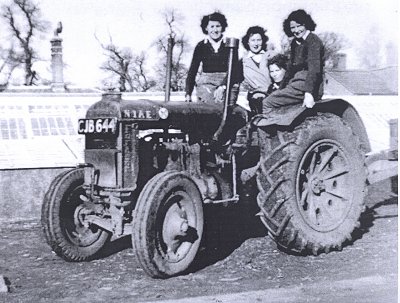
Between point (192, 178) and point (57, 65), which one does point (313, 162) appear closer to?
point (192, 178)

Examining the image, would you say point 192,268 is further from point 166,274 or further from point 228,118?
point 228,118

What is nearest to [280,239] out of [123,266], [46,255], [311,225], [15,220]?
[311,225]

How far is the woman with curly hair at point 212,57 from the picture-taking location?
6.02 m

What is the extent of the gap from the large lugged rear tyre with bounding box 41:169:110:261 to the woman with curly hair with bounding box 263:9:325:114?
2129mm

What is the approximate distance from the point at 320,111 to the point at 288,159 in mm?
818

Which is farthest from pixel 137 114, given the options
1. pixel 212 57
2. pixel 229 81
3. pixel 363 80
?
pixel 363 80

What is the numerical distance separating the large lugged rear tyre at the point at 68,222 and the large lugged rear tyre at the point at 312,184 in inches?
71.6

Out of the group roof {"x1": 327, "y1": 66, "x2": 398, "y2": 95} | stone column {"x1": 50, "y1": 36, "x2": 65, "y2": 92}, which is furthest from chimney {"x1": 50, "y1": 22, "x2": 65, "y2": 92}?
roof {"x1": 327, "y1": 66, "x2": 398, "y2": 95}

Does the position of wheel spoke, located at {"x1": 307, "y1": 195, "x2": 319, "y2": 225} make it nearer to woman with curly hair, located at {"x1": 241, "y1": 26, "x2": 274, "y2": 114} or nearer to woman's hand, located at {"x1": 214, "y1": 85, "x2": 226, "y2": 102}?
woman with curly hair, located at {"x1": 241, "y1": 26, "x2": 274, "y2": 114}

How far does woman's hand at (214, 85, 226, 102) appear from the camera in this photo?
5.93 meters

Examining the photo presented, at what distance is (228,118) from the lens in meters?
5.65

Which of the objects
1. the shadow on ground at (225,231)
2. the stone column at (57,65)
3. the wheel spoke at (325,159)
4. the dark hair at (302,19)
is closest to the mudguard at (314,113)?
the wheel spoke at (325,159)

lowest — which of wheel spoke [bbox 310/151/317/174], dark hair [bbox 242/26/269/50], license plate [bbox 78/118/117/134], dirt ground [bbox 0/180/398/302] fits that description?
dirt ground [bbox 0/180/398/302]

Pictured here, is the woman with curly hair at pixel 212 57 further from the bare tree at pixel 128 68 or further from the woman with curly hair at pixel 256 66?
the bare tree at pixel 128 68
